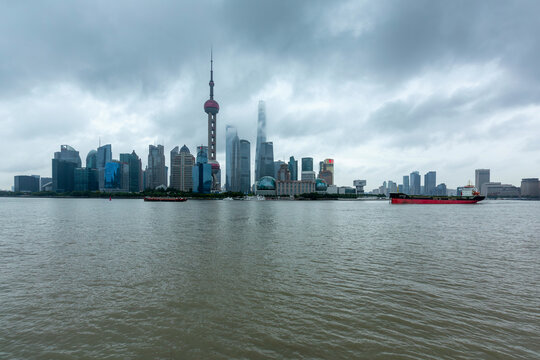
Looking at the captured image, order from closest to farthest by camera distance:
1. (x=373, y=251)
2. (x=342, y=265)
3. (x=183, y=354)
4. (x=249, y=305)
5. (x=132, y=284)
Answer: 1. (x=183, y=354)
2. (x=249, y=305)
3. (x=132, y=284)
4. (x=342, y=265)
5. (x=373, y=251)

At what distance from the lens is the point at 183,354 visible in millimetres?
10453

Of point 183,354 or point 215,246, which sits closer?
point 183,354

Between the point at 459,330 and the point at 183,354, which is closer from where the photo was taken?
the point at 183,354

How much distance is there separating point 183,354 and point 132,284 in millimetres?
10985

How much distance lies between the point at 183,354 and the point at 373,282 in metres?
15.2

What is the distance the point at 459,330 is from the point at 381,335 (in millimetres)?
4420

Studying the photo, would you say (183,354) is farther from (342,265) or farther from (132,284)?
(342,265)

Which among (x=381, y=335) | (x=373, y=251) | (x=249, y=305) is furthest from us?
(x=373, y=251)

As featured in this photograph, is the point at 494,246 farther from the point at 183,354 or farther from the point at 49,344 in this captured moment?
the point at 49,344

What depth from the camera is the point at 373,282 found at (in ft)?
63.3

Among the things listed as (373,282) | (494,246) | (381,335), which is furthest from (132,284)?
(494,246)

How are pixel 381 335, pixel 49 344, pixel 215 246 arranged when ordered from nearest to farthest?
1. pixel 49 344
2. pixel 381 335
3. pixel 215 246

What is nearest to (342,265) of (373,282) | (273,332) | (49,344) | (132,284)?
(373,282)

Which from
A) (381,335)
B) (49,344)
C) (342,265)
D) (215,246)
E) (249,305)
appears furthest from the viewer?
(215,246)
